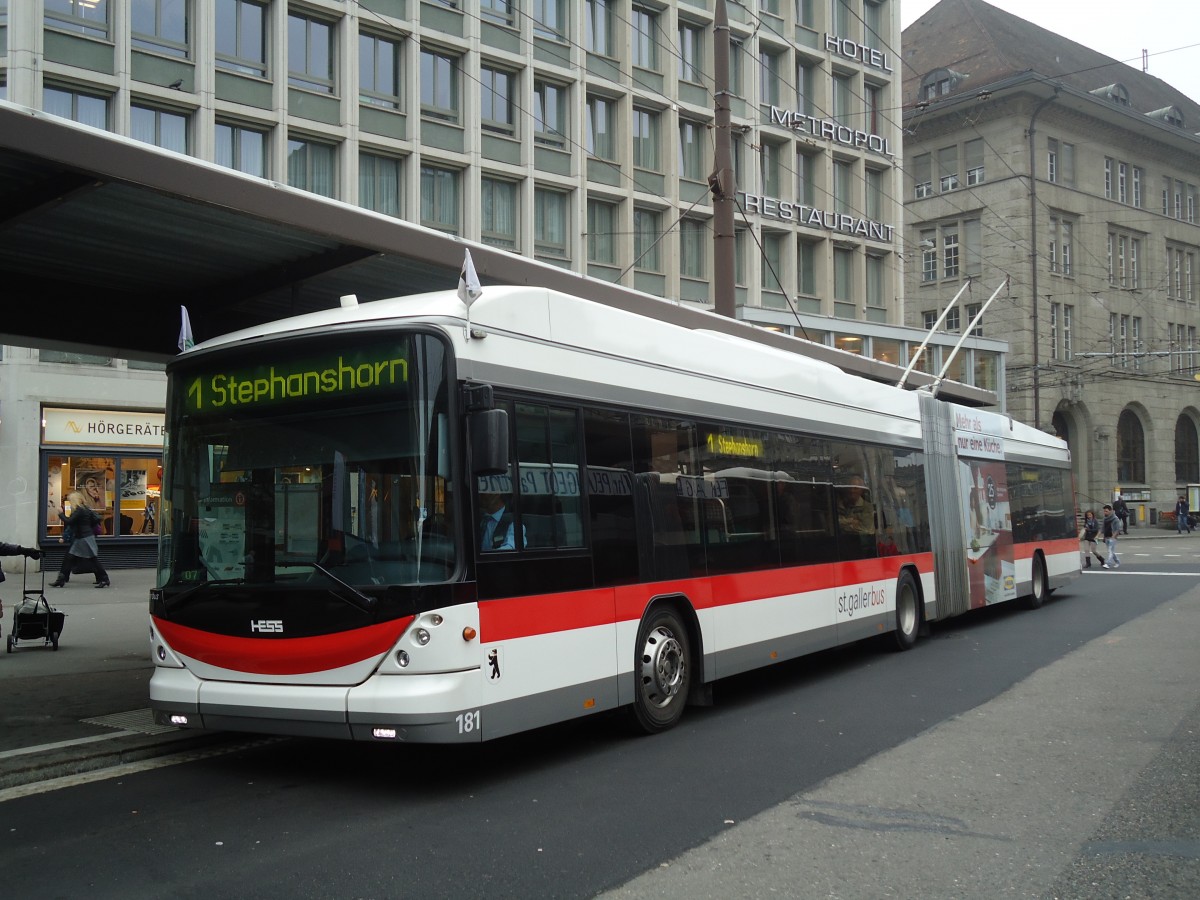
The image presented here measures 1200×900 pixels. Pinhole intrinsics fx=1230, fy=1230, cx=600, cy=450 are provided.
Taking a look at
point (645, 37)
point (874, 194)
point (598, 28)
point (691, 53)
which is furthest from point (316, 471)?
point (874, 194)

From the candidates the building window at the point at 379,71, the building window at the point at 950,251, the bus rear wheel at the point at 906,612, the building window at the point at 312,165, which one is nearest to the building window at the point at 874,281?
the building window at the point at 950,251

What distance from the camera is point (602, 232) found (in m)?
37.6

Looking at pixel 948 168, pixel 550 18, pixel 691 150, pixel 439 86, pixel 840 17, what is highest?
pixel 840 17

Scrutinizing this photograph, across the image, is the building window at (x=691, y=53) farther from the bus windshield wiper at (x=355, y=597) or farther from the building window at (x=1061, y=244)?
the bus windshield wiper at (x=355, y=597)

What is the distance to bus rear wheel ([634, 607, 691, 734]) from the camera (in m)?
8.73

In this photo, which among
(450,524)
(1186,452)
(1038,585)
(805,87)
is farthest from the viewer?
(1186,452)

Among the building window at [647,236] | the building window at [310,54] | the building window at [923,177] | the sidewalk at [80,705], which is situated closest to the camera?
the sidewalk at [80,705]

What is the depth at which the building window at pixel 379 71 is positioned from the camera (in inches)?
1256

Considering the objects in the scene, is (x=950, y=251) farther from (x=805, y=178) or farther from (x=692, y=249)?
(x=692, y=249)

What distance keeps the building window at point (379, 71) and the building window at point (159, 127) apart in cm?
489

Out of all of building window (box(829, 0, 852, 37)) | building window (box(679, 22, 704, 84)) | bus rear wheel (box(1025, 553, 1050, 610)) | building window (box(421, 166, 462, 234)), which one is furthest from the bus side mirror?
building window (box(829, 0, 852, 37))

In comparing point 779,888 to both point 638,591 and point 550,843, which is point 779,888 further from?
point 638,591

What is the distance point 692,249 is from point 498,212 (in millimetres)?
8264

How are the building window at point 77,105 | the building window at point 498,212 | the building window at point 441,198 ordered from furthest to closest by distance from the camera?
the building window at point 498,212 < the building window at point 441,198 < the building window at point 77,105
